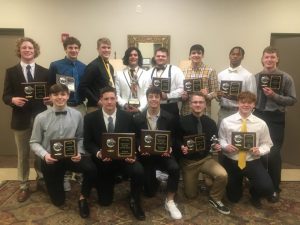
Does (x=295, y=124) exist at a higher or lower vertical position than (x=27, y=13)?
lower

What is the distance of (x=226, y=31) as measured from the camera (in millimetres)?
5113

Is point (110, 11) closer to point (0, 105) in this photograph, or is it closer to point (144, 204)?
point (0, 105)

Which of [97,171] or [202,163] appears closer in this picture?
[97,171]

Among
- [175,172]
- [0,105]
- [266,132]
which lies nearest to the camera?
[175,172]

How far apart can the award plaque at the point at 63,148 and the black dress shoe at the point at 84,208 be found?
0.52 meters

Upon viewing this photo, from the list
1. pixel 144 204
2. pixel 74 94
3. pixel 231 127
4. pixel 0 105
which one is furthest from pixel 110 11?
pixel 144 204

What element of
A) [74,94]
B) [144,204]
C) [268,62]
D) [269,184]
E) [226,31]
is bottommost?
[144,204]

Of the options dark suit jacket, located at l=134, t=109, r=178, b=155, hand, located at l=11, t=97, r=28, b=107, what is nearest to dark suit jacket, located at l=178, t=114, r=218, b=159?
dark suit jacket, located at l=134, t=109, r=178, b=155

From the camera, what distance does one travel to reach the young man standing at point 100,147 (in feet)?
10.3

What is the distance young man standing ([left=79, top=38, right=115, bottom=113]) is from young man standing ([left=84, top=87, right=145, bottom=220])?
49 cm

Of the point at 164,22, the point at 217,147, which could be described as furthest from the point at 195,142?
the point at 164,22

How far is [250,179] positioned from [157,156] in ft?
3.59

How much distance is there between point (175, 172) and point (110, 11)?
3120mm

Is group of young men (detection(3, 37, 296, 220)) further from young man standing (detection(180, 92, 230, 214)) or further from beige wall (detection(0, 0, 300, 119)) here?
beige wall (detection(0, 0, 300, 119))
